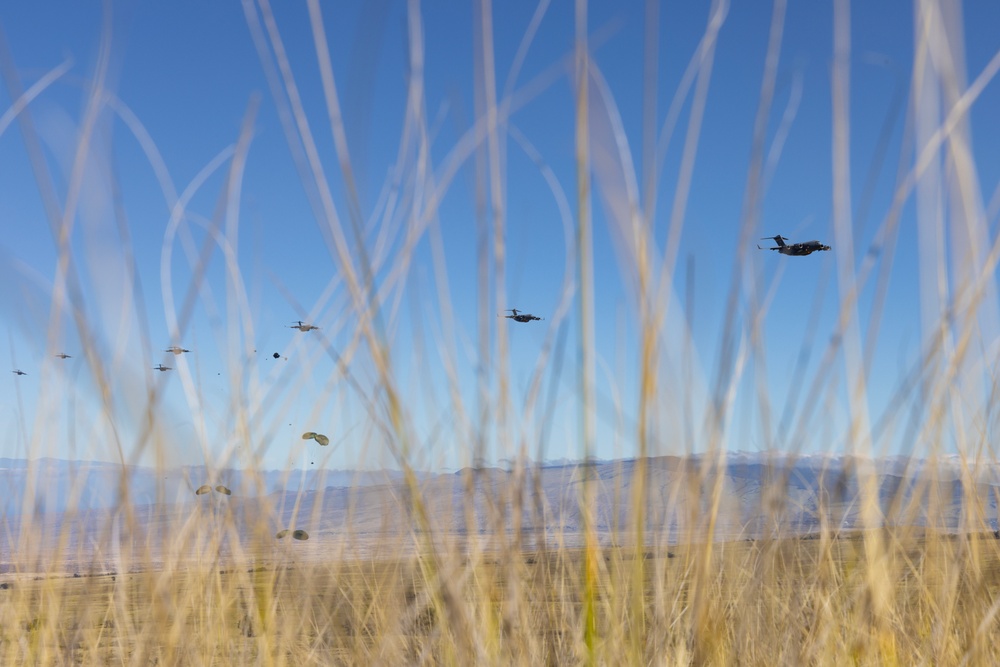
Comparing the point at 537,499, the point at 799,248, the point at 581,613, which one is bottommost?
the point at 581,613

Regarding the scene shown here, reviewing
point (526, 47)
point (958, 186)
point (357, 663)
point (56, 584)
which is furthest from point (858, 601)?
point (56, 584)

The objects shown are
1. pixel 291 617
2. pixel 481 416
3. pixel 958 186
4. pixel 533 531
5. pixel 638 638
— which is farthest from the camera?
pixel 291 617

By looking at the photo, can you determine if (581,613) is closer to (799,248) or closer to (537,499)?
(537,499)

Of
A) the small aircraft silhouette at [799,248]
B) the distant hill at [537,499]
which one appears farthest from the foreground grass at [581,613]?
the small aircraft silhouette at [799,248]

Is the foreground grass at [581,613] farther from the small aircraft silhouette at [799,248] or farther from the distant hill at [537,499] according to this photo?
the small aircraft silhouette at [799,248]

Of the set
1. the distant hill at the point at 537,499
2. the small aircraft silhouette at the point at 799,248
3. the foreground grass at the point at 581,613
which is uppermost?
the small aircraft silhouette at the point at 799,248

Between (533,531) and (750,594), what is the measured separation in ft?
1.39

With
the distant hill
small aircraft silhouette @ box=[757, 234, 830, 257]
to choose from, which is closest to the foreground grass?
the distant hill

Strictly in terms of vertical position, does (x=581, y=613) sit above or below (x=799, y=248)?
below

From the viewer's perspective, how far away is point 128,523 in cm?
120

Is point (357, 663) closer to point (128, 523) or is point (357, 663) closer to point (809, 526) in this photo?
point (128, 523)

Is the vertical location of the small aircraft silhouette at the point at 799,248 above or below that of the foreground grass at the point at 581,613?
above

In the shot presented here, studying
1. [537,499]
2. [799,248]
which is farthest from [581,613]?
[799,248]

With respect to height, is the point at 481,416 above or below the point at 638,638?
above
